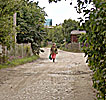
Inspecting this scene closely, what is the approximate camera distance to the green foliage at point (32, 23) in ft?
83.0

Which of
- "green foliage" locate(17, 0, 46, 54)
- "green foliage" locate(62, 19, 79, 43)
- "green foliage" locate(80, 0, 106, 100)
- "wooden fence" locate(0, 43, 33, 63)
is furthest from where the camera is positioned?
"green foliage" locate(62, 19, 79, 43)

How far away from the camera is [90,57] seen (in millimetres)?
4465

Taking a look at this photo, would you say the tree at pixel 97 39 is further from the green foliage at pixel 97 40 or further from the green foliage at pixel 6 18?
the green foliage at pixel 6 18

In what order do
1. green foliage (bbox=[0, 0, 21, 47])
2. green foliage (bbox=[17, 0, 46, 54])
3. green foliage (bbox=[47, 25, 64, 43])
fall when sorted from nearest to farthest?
green foliage (bbox=[0, 0, 21, 47]) < green foliage (bbox=[17, 0, 46, 54]) < green foliage (bbox=[47, 25, 64, 43])

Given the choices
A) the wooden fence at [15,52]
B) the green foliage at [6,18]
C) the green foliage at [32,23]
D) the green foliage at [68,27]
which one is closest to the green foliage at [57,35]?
the green foliage at [68,27]

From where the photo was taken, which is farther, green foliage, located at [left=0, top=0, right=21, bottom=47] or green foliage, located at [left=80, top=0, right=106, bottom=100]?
green foliage, located at [left=0, top=0, right=21, bottom=47]

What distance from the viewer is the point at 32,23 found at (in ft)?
85.9

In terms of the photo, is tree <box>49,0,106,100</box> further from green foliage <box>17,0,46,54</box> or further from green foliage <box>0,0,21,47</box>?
green foliage <box>17,0,46,54</box>

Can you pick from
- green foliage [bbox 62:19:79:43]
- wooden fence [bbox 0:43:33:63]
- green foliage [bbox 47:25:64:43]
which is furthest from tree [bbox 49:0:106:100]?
green foliage [bbox 47:25:64:43]

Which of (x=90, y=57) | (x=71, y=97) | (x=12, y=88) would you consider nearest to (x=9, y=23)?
(x=12, y=88)

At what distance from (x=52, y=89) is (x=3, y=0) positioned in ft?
25.6

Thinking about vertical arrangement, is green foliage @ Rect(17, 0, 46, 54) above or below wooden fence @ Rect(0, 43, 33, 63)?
above

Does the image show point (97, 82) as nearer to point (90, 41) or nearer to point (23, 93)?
point (90, 41)

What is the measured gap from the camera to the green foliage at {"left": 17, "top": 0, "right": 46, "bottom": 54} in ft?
83.0
